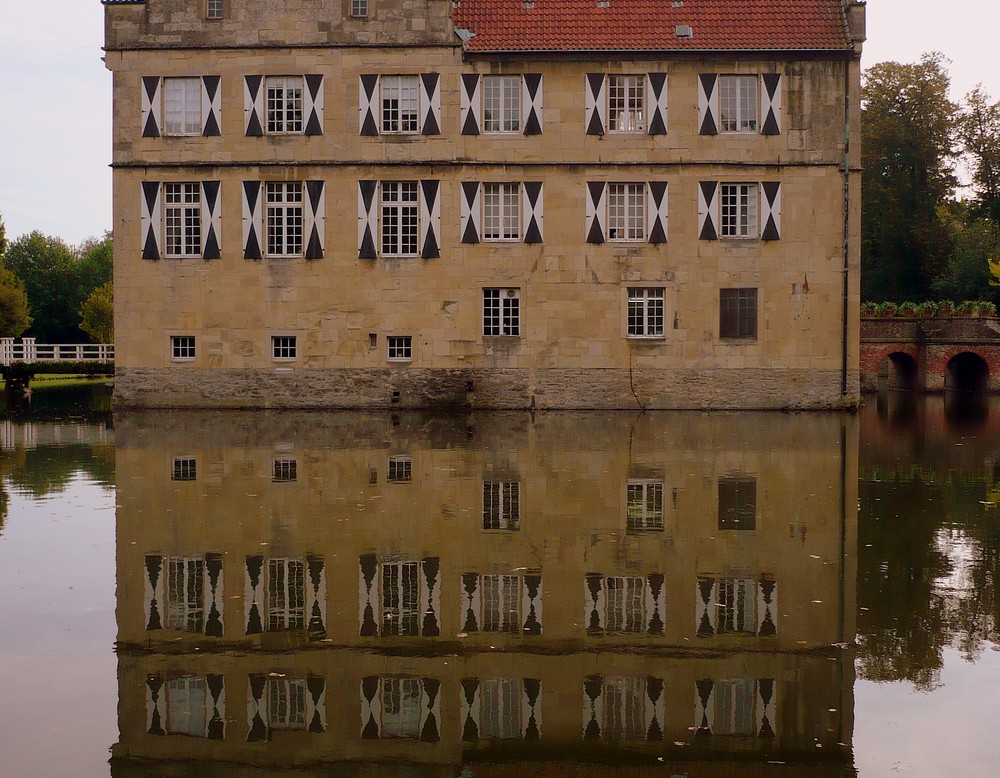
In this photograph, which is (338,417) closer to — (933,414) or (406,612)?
(933,414)

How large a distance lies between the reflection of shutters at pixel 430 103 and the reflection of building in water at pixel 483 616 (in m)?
14.5

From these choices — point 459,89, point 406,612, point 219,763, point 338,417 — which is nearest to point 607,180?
point 459,89

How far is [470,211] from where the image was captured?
28.7 metres

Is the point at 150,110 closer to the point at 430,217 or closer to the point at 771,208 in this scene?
the point at 430,217

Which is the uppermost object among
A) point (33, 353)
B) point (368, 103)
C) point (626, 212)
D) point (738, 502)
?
point (368, 103)

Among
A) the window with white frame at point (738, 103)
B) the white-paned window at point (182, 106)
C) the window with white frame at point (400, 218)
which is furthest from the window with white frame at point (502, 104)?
the white-paned window at point (182, 106)

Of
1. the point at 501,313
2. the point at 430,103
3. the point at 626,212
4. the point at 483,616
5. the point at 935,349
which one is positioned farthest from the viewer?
the point at 935,349

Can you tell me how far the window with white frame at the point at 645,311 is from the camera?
29.0m

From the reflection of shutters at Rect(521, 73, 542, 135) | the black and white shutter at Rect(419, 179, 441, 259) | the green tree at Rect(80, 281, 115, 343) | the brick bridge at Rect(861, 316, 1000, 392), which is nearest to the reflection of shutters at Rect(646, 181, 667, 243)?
the reflection of shutters at Rect(521, 73, 542, 135)

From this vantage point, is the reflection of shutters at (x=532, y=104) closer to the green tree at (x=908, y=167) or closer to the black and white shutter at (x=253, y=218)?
the black and white shutter at (x=253, y=218)

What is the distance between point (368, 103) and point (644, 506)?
1844 cm

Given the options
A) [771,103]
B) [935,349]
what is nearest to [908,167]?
[935,349]

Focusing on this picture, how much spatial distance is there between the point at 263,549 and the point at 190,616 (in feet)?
7.35

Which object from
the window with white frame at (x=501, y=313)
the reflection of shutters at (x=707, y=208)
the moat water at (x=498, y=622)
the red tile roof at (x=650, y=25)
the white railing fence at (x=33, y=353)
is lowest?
the moat water at (x=498, y=622)
